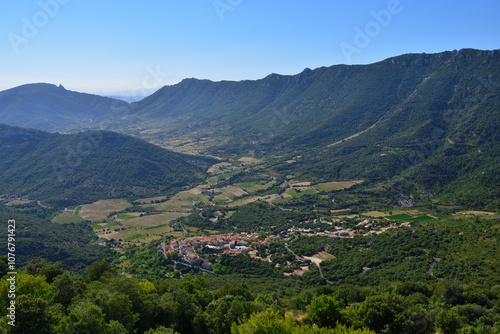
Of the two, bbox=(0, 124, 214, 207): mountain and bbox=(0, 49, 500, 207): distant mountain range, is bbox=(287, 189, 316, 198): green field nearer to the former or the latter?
bbox=(0, 49, 500, 207): distant mountain range

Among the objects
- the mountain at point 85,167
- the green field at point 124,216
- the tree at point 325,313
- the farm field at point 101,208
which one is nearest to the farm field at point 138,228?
the green field at point 124,216

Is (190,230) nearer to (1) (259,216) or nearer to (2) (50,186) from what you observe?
(1) (259,216)

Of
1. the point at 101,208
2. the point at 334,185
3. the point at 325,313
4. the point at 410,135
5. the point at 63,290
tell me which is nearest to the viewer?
the point at 325,313

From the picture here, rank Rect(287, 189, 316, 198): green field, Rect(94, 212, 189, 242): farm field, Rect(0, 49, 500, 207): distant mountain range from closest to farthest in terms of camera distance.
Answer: Rect(94, 212, 189, 242): farm field → Rect(0, 49, 500, 207): distant mountain range → Rect(287, 189, 316, 198): green field

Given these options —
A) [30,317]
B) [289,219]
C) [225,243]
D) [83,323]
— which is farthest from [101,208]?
[83,323]

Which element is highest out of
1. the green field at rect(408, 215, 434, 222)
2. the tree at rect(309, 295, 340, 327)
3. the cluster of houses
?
the tree at rect(309, 295, 340, 327)

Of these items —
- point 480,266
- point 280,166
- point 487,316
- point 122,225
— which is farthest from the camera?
point 280,166

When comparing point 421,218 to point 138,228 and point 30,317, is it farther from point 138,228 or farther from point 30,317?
point 30,317

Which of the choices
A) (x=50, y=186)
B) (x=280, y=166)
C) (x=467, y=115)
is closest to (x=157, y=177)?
(x=50, y=186)

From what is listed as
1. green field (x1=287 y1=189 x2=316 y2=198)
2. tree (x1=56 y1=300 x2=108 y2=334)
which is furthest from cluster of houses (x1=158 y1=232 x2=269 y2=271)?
tree (x1=56 y1=300 x2=108 y2=334)
